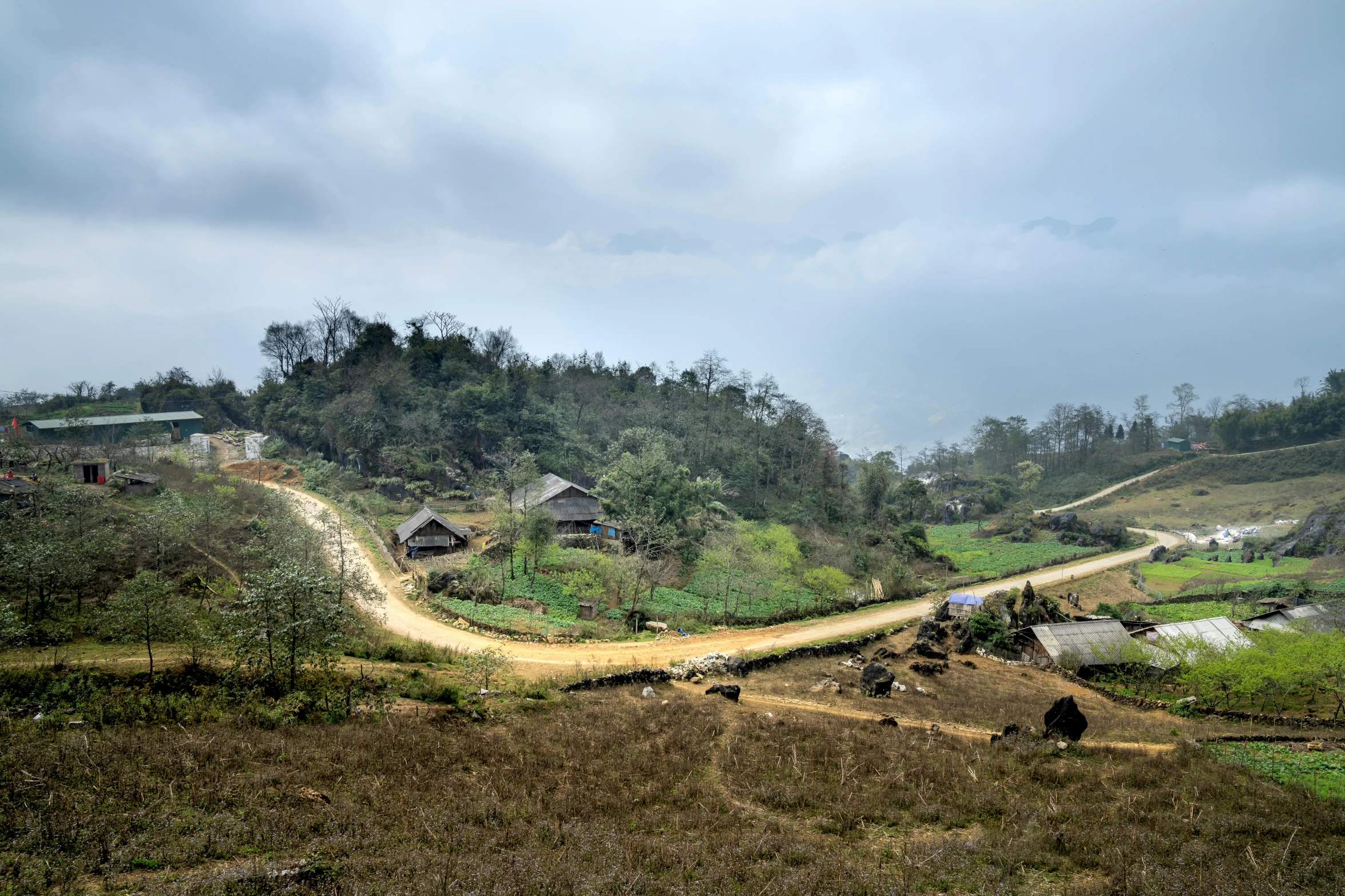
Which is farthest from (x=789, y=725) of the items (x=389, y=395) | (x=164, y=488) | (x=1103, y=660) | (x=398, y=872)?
(x=389, y=395)

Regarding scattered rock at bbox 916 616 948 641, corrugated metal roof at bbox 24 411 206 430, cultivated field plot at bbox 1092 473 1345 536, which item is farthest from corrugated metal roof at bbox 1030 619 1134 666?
corrugated metal roof at bbox 24 411 206 430

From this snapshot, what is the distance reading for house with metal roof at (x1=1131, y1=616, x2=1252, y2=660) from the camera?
24.6 meters

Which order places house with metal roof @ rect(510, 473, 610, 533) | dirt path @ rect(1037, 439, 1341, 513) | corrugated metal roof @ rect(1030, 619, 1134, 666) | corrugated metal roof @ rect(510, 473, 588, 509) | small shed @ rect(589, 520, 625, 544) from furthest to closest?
dirt path @ rect(1037, 439, 1341, 513) → house with metal roof @ rect(510, 473, 610, 533) → small shed @ rect(589, 520, 625, 544) → corrugated metal roof @ rect(510, 473, 588, 509) → corrugated metal roof @ rect(1030, 619, 1134, 666)

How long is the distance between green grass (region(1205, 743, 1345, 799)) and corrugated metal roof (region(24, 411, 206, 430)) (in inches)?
2966

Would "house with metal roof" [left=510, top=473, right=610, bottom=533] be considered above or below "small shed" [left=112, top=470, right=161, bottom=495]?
below

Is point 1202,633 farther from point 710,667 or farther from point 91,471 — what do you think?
point 91,471

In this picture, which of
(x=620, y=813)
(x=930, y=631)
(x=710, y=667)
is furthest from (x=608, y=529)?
(x=620, y=813)

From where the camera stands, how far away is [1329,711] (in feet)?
69.4

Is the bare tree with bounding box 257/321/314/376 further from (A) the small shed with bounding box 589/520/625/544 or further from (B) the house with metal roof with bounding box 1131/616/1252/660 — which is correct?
(B) the house with metal roof with bounding box 1131/616/1252/660

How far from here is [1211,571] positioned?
48156 millimetres

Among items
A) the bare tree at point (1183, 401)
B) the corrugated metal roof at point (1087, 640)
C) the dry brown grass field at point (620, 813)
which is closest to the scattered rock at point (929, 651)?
the corrugated metal roof at point (1087, 640)

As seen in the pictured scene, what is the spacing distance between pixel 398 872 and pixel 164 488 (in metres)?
36.0

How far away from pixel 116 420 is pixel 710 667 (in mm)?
65213

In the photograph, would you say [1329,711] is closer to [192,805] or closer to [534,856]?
[534,856]
